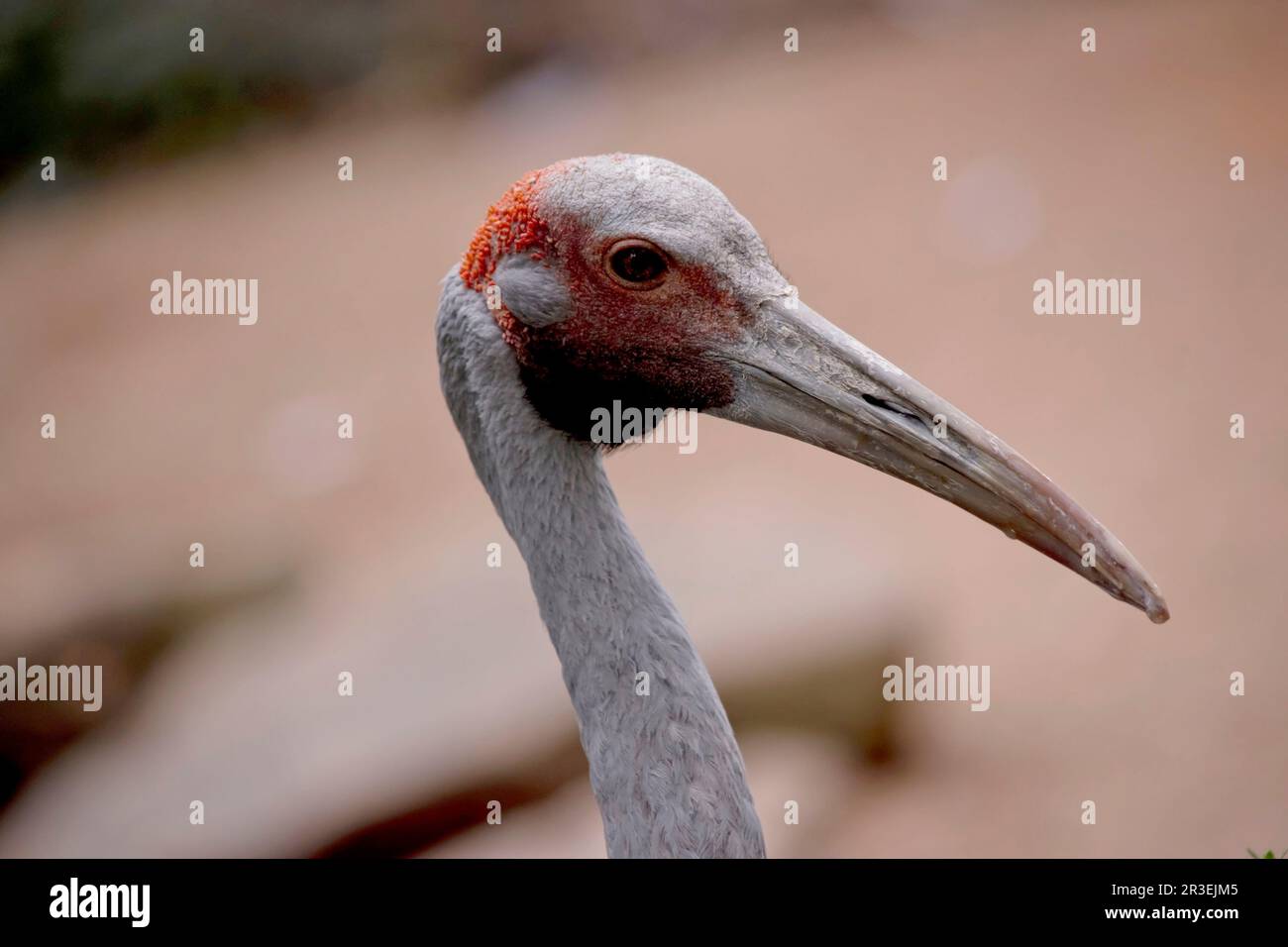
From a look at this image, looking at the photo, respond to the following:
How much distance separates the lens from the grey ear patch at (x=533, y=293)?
2.93 m

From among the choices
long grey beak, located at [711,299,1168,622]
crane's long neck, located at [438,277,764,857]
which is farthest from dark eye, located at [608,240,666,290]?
crane's long neck, located at [438,277,764,857]

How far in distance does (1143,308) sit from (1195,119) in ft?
8.43

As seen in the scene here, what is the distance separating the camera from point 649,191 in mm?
2830

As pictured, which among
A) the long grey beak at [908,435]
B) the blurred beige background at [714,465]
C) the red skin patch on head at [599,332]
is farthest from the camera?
the blurred beige background at [714,465]

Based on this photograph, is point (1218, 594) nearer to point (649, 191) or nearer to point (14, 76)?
point (649, 191)

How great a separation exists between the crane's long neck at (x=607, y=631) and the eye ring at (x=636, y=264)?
34 centimetres

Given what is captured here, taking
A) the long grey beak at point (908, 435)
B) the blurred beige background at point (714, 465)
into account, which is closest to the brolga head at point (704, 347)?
the long grey beak at point (908, 435)

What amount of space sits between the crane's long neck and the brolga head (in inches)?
4.0

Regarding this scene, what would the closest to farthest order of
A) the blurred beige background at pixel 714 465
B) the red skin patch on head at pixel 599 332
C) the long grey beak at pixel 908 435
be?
the long grey beak at pixel 908 435 → the red skin patch on head at pixel 599 332 → the blurred beige background at pixel 714 465

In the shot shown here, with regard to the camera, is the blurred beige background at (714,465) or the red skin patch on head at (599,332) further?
the blurred beige background at (714,465)

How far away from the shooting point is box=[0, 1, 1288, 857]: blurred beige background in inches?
234

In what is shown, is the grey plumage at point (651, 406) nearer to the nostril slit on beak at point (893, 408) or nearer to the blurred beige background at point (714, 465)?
the nostril slit on beak at point (893, 408)

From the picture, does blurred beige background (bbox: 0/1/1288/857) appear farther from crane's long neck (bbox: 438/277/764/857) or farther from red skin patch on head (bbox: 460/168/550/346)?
red skin patch on head (bbox: 460/168/550/346)

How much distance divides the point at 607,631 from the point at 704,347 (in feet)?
2.28
